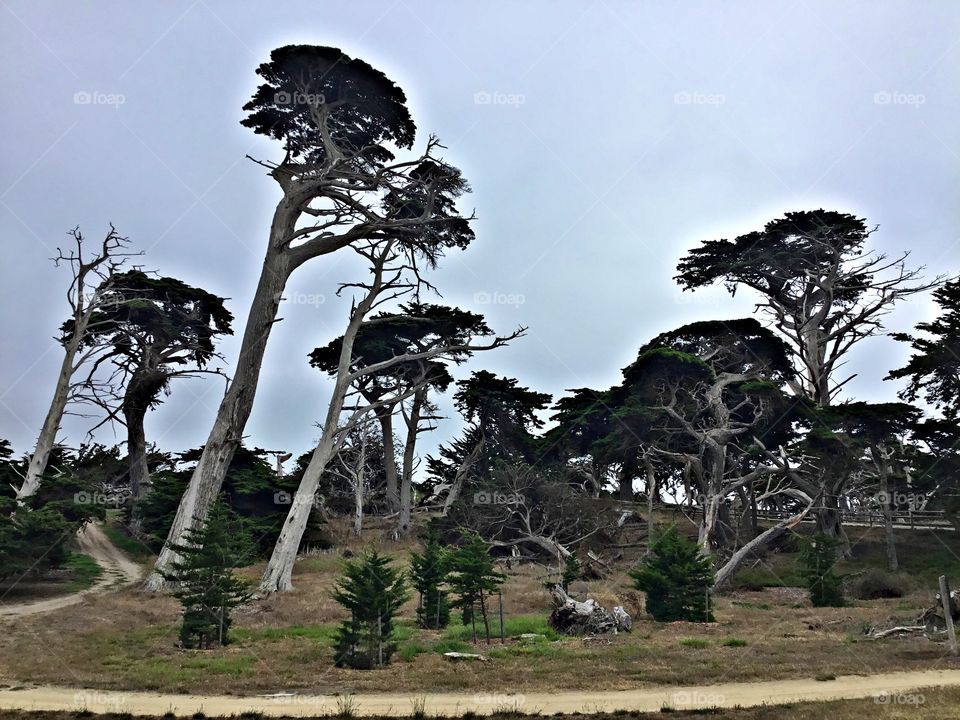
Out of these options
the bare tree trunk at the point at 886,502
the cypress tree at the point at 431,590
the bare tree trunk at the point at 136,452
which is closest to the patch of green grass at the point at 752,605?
the bare tree trunk at the point at 886,502

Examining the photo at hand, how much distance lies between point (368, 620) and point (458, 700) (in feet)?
12.1

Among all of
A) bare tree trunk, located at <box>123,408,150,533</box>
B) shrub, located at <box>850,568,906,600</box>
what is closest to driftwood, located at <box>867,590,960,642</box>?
shrub, located at <box>850,568,906,600</box>

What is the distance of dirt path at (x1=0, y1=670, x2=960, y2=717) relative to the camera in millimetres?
8695

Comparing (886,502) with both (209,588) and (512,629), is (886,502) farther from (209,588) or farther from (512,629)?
(209,588)

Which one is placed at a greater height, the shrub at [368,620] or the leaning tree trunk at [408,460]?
the leaning tree trunk at [408,460]

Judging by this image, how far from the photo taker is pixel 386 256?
25.9 m

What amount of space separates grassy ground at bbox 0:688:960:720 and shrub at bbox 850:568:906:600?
61.8 ft

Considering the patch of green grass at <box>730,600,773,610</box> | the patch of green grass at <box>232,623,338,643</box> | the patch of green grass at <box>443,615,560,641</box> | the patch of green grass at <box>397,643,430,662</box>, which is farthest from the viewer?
the patch of green grass at <box>730,600,773,610</box>

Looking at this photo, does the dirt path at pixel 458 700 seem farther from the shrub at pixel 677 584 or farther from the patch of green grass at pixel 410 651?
the shrub at pixel 677 584

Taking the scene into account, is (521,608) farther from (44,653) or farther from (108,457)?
(108,457)

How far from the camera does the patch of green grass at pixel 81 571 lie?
2188 cm

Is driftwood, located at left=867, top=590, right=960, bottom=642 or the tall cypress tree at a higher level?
the tall cypress tree

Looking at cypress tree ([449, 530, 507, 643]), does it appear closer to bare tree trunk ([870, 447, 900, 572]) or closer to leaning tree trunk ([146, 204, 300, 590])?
leaning tree trunk ([146, 204, 300, 590])

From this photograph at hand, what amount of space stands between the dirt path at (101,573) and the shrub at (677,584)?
52.4 ft
